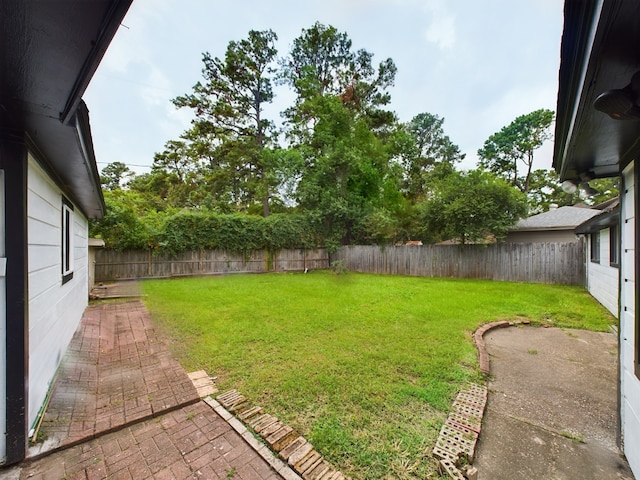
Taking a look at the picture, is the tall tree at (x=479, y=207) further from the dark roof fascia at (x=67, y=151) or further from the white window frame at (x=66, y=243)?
the white window frame at (x=66, y=243)

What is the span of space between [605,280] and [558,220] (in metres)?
6.89

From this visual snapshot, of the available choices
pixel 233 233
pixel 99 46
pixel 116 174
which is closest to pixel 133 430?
pixel 99 46

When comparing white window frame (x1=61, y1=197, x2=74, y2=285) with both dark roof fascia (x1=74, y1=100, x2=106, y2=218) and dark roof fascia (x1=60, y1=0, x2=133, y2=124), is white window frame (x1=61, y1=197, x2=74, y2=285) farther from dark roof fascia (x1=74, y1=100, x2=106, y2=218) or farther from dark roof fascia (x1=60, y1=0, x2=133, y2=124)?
dark roof fascia (x1=60, y1=0, x2=133, y2=124)

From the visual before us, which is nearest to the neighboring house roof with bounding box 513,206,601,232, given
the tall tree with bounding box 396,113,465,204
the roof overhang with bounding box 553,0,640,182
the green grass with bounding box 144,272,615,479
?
the green grass with bounding box 144,272,615,479

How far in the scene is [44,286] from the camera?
2.39 meters

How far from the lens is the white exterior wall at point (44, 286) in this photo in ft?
6.66

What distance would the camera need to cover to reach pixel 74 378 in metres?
2.74

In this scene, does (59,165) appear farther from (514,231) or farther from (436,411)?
(514,231)

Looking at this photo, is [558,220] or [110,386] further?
[558,220]

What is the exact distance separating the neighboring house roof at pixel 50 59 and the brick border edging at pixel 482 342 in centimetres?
405

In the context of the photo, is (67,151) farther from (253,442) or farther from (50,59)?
(253,442)

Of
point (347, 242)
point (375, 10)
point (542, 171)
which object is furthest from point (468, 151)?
point (375, 10)

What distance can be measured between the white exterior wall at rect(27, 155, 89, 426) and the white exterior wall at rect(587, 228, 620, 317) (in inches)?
323

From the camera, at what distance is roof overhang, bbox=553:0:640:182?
892mm
